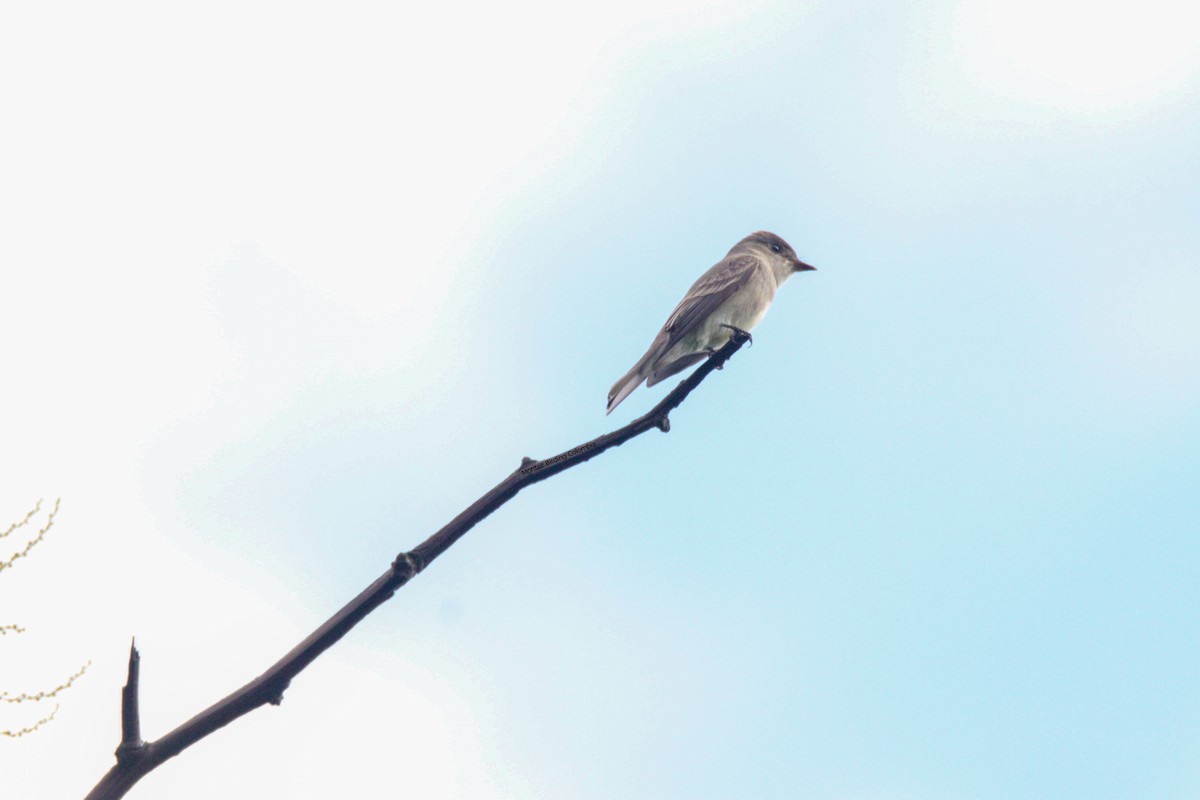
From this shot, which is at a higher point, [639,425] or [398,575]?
[639,425]

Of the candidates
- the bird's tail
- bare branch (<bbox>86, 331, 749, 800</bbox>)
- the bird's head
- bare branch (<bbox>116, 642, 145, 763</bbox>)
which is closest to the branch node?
bare branch (<bbox>86, 331, 749, 800</bbox>)

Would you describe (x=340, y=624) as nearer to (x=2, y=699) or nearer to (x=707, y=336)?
(x=2, y=699)

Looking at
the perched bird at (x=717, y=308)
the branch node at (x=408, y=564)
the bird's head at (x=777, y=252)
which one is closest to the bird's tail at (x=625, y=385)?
the perched bird at (x=717, y=308)

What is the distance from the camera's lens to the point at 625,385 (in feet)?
29.4

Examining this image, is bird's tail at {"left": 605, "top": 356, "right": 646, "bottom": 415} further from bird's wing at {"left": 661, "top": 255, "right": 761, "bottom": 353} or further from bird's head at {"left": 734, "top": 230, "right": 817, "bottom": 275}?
bird's head at {"left": 734, "top": 230, "right": 817, "bottom": 275}

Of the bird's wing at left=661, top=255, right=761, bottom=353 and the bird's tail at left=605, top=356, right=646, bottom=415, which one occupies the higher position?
the bird's wing at left=661, top=255, right=761, bottom=353

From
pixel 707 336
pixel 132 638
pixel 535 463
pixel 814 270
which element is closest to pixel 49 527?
pixel 132 638

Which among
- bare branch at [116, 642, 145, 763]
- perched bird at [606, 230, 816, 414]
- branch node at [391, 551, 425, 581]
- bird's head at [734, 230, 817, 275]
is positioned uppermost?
bird's head at [734, 230, 817, 275]

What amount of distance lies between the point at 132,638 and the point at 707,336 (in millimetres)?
9140

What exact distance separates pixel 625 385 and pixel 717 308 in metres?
2.59

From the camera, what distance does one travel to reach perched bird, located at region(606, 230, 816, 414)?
997 cm

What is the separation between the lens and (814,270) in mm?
14094

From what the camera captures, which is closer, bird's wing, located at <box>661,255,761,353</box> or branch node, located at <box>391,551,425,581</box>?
branch node, located at <box>391,551,425,581</box>

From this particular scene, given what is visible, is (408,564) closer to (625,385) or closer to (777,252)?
(625,385)
